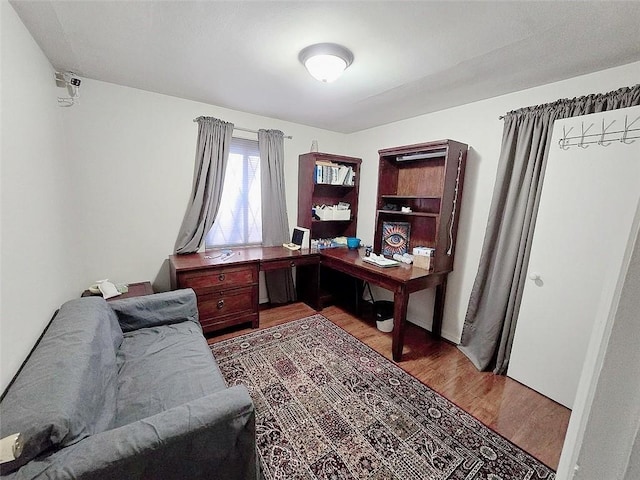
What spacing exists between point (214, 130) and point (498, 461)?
3.37 meters

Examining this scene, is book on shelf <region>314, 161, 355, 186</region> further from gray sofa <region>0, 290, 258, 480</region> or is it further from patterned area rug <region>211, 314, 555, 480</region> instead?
gray sofa <region>0, 290, 258, 480</region>

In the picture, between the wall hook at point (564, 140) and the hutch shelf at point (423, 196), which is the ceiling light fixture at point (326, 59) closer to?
the hutch shelf at point (423, 196)

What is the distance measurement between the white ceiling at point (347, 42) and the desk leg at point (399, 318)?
1.66 meters

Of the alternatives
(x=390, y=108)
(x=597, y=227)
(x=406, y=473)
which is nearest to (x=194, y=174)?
(x=390, y=108)

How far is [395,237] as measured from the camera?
2898 mm

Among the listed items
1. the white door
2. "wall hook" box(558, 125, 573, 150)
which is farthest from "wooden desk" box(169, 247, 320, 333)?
"wall hook" box(558, 125, 573, 150)

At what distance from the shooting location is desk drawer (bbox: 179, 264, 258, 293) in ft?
7.64

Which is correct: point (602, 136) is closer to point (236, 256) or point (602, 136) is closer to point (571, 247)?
point (571, 247)

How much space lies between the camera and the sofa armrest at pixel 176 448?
81cm

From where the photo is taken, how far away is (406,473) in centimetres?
134

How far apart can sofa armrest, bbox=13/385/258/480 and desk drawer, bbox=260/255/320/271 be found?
1.64 meters

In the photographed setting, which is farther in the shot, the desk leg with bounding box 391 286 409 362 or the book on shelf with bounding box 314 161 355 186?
the book on shelf with bounding box 314 161 355 186

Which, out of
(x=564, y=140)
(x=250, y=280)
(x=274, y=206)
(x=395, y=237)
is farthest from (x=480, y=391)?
(x=274, y=206)

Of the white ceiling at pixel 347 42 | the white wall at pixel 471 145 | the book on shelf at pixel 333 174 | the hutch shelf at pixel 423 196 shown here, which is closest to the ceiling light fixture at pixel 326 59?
the white ceiling at pixel 347 42
